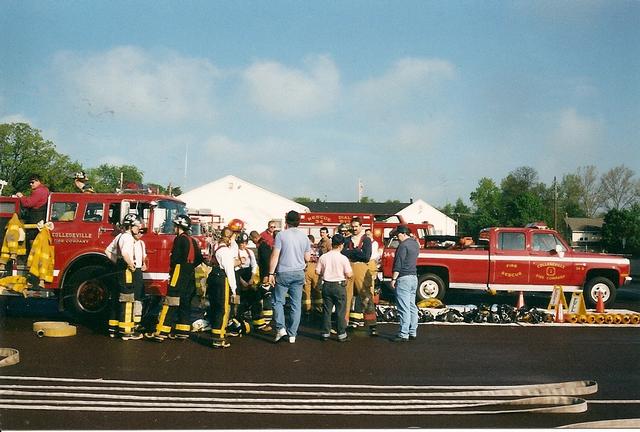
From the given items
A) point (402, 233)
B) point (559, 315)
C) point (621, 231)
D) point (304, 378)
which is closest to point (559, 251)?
point (559, 315)

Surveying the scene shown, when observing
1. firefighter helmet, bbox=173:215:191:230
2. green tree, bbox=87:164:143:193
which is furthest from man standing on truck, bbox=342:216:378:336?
green tree, bbox=87:164:143:193

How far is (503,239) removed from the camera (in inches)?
623

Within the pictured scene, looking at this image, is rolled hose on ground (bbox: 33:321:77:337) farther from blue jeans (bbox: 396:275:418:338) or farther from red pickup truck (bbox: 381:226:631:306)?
red pickup truck (bbox: 381:226:631:306)

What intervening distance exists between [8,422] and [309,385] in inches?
125

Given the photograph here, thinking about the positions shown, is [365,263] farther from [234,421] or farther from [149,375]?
[234,421]

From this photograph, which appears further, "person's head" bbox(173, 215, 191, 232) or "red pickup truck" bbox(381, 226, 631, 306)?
"red pickup truck" bbox(381, 226, 631, 306)

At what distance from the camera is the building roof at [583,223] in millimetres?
77000

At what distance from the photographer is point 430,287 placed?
1581 cm

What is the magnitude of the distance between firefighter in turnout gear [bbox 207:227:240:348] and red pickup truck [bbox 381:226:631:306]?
7126mm

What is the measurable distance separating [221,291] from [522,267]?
29.2 feet

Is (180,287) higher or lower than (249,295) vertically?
higher

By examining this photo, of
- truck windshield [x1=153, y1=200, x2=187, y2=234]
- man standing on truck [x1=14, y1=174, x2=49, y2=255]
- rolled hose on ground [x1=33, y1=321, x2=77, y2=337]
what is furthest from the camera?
truck windshield [x1=153, y1=200, x2=187, y2=234]

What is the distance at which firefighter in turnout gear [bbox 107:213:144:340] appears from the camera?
9.94m

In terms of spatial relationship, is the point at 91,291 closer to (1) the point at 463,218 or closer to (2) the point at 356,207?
(2) the point at 356,207
